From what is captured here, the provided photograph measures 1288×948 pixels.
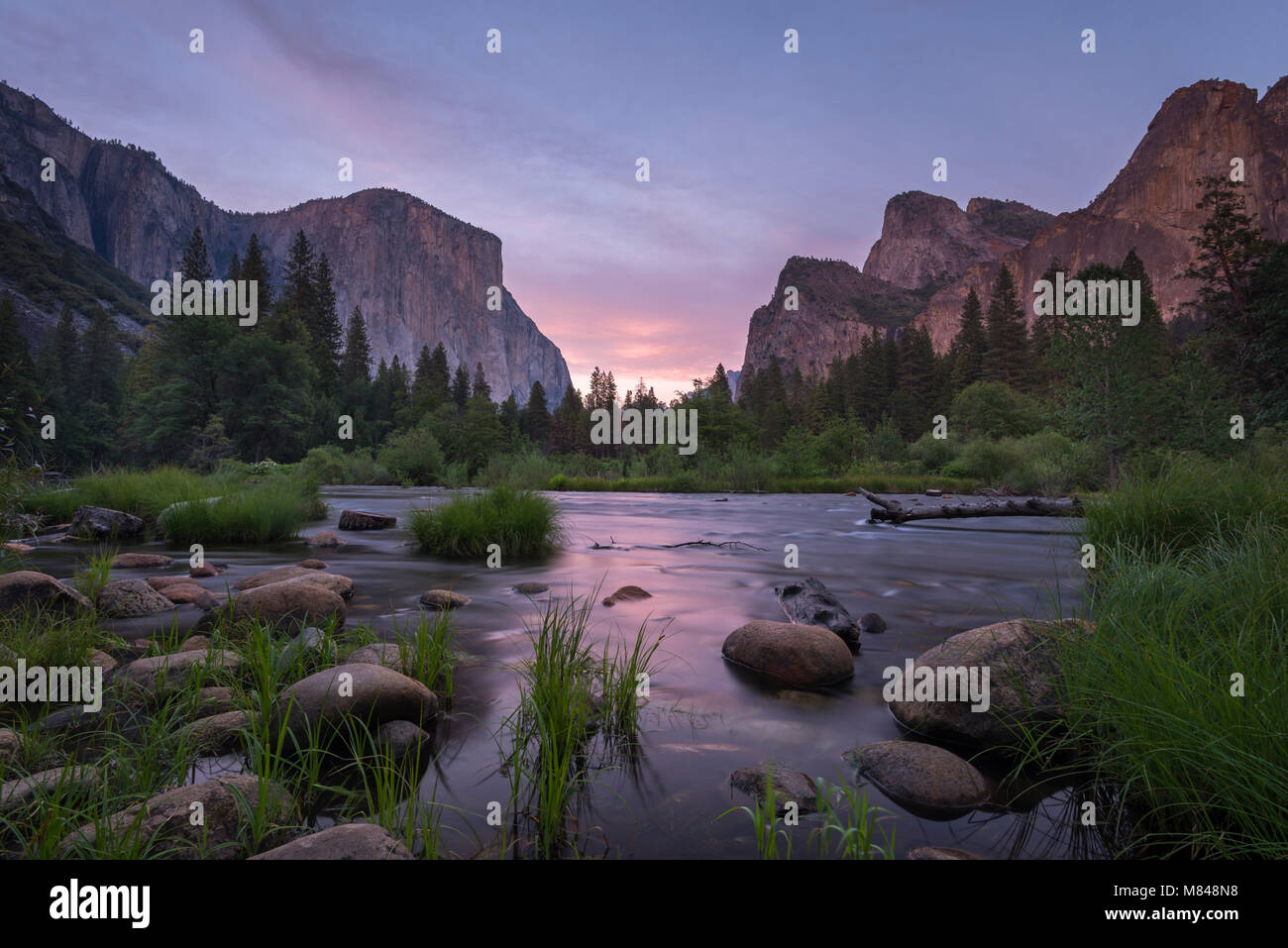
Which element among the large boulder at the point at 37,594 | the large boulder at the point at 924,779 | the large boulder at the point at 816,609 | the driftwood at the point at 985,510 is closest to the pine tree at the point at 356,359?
the driftwood at the point at 985,510

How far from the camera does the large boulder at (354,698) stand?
Result: 322 cm

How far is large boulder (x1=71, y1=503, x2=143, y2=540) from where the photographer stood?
1205 cm

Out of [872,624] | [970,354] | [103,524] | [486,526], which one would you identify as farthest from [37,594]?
[970,354]

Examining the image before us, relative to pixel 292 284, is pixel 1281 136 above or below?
above

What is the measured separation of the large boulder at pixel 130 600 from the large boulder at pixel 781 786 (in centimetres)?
636

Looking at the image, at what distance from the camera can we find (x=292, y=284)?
7725 centimetres

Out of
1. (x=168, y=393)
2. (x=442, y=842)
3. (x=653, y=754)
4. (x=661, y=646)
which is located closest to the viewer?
(x=442, y=842)

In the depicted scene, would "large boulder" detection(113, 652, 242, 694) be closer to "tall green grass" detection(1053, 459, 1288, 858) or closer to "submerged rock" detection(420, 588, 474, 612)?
"submerged rock" detection(420, 588, 474, 612)

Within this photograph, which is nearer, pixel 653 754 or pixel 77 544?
pixel 653 754

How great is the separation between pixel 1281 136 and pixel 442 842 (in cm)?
20825

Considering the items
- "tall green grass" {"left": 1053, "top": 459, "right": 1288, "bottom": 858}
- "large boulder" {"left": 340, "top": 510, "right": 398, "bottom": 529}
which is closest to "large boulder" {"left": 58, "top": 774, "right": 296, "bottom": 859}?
"tall green grass" {"left": 1053, "top": 459, "right": 1288, "bottom": 858}

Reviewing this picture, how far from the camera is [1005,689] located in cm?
357

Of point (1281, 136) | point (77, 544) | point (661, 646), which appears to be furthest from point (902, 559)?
point (1281, 136)
